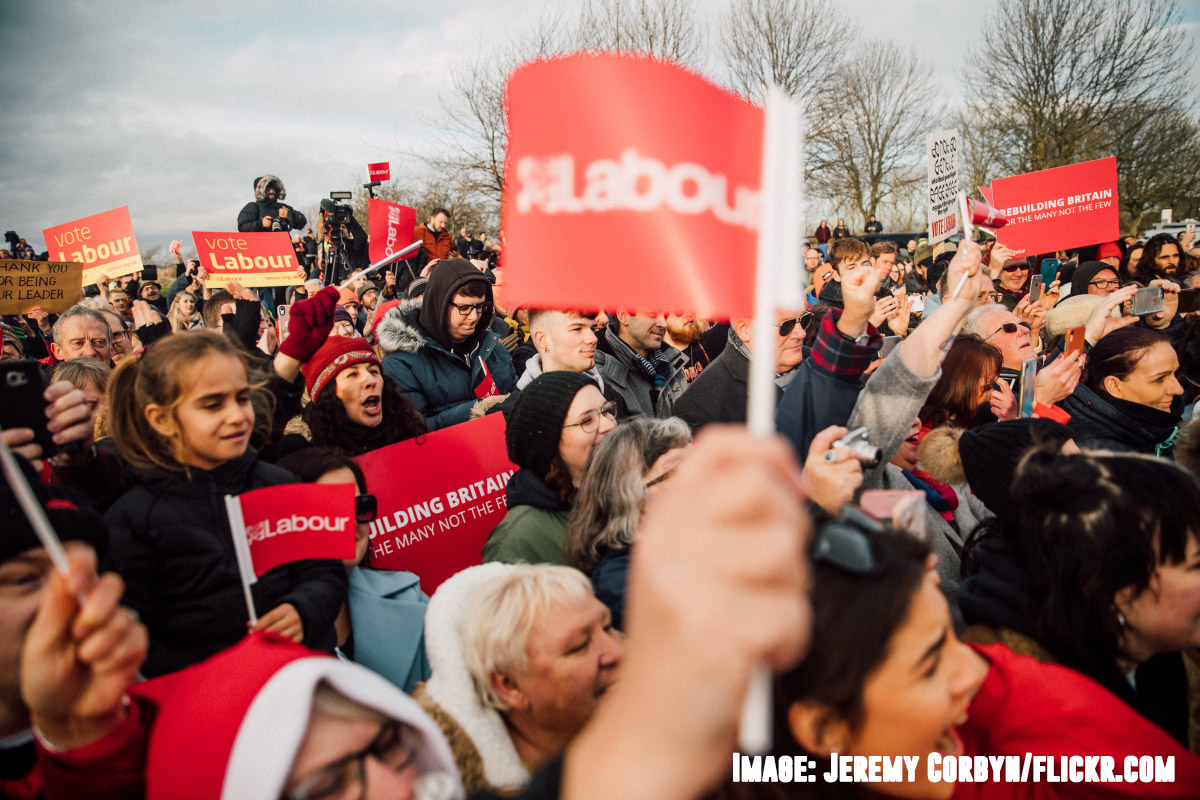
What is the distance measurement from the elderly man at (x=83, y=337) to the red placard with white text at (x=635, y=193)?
3.97m

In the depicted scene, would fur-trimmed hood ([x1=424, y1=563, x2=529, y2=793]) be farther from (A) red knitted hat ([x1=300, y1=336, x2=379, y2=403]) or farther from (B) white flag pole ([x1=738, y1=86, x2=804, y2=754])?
(A) red knitted hat ([x1=300, y1=336, x2=379, y2=403])

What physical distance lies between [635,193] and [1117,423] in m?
3.20

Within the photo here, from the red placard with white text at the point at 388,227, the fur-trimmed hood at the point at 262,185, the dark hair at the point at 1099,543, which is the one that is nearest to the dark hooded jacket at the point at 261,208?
the fur-trimmed hood at the point at 262,185

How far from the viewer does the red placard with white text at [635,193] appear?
1.11 m

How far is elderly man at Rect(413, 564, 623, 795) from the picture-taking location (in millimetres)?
1724

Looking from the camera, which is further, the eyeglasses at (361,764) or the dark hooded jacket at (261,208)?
the dark hooded jacket at (261,208)

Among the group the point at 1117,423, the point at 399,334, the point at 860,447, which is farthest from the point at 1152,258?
the point at 399,334

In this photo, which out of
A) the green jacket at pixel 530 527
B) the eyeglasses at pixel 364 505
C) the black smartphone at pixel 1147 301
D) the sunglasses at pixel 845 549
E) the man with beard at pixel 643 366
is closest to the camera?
the sunglasses at pixel 845 549

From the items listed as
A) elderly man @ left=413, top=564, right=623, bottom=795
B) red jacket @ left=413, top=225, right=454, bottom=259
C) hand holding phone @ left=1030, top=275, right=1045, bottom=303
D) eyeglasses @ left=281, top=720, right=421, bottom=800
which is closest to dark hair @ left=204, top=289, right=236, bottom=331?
elderly man @ left=413, top=564, right=623, bottom=795

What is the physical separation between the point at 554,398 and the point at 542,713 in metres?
1.40

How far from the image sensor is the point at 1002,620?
1.79m

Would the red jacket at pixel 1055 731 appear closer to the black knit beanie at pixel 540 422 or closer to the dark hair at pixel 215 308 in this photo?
the black knit beanie at pixel 540 422

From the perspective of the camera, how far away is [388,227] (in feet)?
22.3

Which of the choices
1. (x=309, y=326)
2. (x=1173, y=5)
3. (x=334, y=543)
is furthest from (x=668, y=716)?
(x=1173, y=5)
